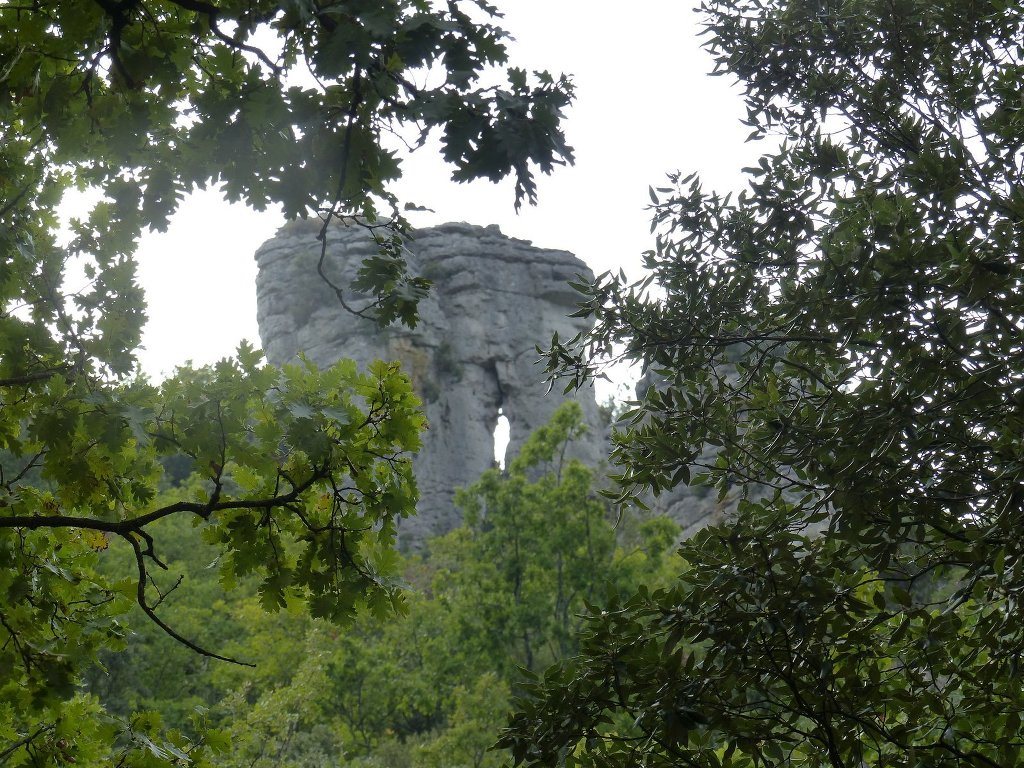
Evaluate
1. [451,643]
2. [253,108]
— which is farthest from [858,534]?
[451,643]

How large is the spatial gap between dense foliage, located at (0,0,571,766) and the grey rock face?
85.4ft

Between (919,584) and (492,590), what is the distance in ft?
34.4

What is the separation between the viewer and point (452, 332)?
33.2m

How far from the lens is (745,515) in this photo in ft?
10.00

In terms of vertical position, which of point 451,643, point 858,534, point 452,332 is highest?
point 452,332

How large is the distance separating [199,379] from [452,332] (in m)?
30.2

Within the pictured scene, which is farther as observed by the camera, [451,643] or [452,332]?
[452,332]

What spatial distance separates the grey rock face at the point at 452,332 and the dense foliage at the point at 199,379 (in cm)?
2603

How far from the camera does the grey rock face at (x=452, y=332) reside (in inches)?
1221

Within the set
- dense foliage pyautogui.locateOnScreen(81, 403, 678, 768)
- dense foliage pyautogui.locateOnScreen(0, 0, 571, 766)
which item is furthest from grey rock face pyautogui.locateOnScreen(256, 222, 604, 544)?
dense foliage pyautogui.locateOnScreen(0, 0, 571, 766)

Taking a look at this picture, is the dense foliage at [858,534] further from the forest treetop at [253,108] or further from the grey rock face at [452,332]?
the grey rock face at [452,332]

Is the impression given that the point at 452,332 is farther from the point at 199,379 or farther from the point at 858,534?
the point at 858,534

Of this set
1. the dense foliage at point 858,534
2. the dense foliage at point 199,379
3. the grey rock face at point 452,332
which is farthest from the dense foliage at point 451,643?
the grey rock face at point 452,332

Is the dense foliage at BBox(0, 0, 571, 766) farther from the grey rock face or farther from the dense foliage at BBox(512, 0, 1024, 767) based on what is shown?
the grey rock face
